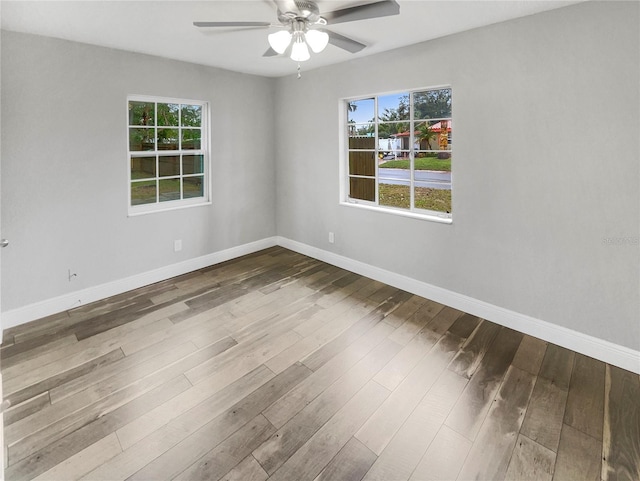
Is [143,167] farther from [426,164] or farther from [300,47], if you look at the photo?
[426,164]

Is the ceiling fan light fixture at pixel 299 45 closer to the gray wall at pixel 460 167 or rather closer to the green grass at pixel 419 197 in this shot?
the gray wall at pixel 460 167

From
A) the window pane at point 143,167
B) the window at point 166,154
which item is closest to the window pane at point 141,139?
the window at point 166,154

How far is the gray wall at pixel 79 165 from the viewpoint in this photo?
10.0 ft

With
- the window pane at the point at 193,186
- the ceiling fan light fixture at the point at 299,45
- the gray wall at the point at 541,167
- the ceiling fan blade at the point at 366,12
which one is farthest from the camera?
the window pane at the point at 193,186

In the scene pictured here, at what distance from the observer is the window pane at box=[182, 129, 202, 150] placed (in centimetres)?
434

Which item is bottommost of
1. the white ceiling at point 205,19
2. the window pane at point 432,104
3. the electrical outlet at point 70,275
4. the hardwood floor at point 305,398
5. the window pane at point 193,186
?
the hardwood floor at point 305,398

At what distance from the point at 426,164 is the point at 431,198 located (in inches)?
14.2

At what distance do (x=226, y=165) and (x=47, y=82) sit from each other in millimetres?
2023

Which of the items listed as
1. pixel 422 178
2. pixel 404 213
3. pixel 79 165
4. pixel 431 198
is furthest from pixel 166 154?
pixel 431 198

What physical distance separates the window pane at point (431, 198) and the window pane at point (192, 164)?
274 centimetres

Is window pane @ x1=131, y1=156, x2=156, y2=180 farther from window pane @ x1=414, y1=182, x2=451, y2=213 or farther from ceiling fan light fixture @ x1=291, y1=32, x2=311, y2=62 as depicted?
window pane @ x1=414, y1=182, x2=451, y2=213

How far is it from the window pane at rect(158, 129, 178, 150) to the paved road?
2.52 meters

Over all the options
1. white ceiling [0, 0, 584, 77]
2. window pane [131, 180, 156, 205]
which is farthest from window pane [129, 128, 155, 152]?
white ceiling [0, 0, 584, 77]

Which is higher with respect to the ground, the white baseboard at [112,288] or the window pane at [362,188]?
the window pane at [362,188]
